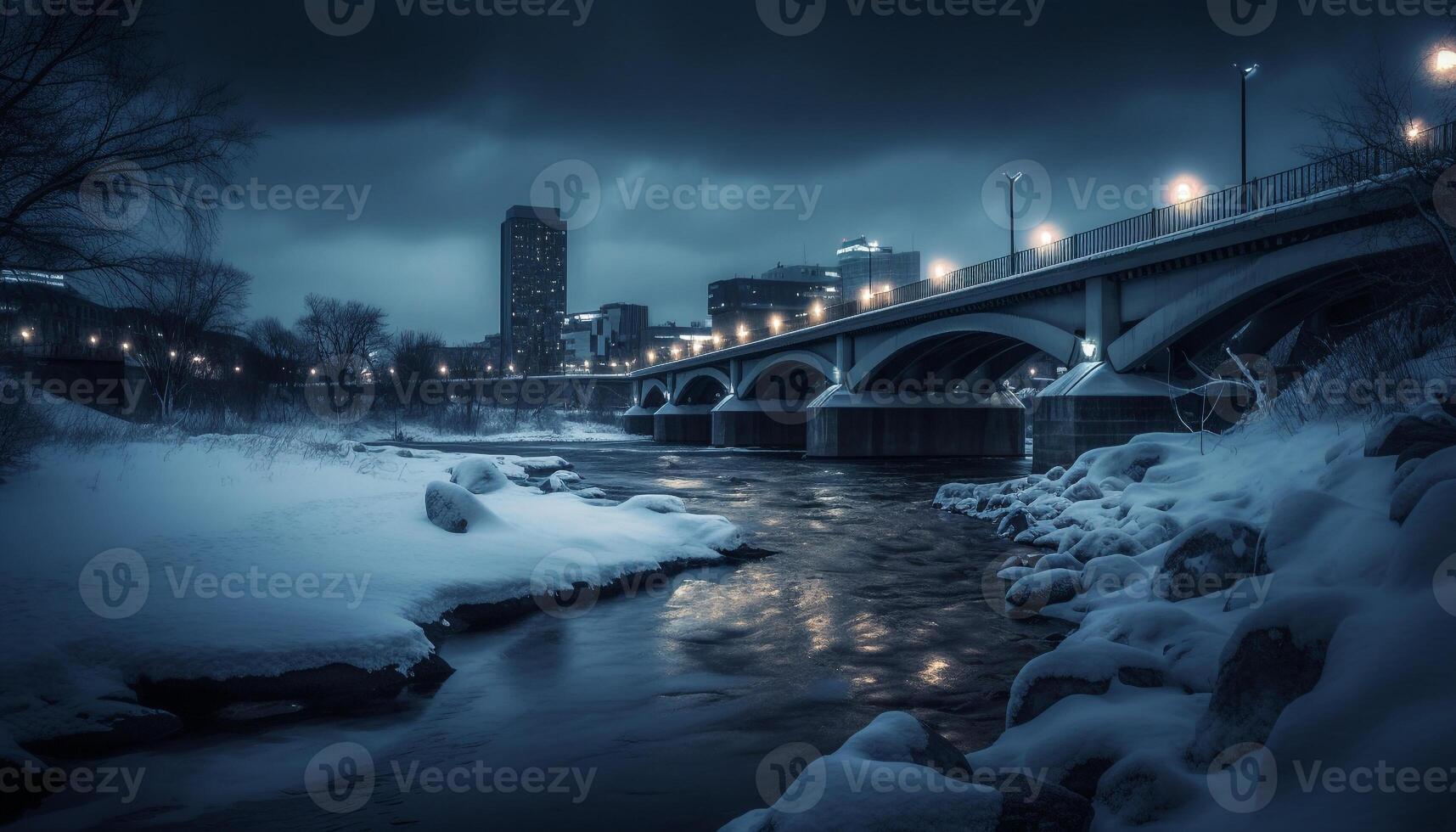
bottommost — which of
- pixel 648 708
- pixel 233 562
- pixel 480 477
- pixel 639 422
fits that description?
pixel 648 708

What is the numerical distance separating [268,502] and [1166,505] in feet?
47.6

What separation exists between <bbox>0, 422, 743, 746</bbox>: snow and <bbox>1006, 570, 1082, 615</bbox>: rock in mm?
5722

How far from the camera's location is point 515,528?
1295cm

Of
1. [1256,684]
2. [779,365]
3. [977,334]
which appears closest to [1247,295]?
[977,334]

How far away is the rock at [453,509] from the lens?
39.9 ft

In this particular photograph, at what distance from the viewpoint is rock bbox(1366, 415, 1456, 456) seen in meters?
7.18

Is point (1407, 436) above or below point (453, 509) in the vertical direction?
above

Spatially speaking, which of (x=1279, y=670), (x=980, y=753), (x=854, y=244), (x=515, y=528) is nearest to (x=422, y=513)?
(x=515, y=528)

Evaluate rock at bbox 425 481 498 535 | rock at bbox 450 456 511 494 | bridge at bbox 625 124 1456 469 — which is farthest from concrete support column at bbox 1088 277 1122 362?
rock at bbox 425 481 498 535

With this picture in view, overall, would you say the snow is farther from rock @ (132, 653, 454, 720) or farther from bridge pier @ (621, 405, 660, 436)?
bridge pier @ (621, 405, 660, 436)

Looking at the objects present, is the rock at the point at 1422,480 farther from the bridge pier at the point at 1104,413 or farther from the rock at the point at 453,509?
the bridge pier at the point at 1104,413

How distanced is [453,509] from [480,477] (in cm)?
462

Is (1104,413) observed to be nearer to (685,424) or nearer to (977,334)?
(977,334)

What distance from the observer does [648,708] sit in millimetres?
7828
